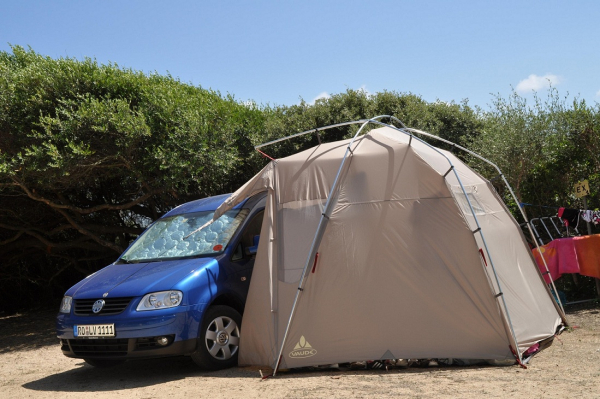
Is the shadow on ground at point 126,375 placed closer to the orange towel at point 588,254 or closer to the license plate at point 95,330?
the license plate at point 95,330

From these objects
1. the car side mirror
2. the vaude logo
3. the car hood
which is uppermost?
the car side mirror

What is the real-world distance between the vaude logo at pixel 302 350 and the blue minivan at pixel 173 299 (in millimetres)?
944

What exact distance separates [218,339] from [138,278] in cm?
116

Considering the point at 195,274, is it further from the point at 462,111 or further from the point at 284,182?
the point at 462,111

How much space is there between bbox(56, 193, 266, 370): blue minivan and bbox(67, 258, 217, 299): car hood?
0.04ft

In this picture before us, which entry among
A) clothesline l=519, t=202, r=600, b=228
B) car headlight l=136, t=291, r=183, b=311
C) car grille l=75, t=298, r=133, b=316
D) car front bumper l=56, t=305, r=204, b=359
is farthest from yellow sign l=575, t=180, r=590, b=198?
car grille l=75, t=298, r=133, b=316

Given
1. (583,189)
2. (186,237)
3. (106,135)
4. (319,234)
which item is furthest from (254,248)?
(583,189)

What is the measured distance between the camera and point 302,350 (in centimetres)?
634

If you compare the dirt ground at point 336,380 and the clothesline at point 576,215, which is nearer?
the dirt ground at point 336,380

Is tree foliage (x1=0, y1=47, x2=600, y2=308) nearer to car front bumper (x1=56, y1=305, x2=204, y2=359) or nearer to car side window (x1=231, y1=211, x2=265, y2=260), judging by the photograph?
car side window (x1=231, y1=211, x2=265, y2=260)

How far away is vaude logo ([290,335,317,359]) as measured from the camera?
20.7 feet

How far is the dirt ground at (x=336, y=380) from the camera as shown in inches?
204

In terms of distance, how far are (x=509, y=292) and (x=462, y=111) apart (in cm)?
1266

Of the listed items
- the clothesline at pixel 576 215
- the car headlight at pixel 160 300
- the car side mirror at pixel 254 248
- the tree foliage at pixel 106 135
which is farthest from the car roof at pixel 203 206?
the clothesline at pixel 576 215
